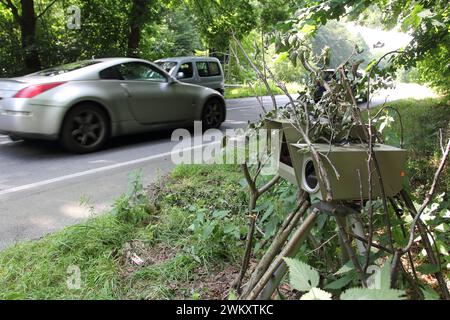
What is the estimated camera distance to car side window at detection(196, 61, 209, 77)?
34.0 feet

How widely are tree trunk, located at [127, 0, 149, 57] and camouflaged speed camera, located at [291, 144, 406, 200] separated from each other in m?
12.9

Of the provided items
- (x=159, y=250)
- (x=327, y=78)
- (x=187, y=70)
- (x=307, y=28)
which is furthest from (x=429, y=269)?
(x=187, y=70)

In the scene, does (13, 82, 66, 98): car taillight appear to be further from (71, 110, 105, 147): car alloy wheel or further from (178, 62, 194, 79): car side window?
(178, 62, 194, 79): car side window

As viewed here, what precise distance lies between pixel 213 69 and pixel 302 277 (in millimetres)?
9882

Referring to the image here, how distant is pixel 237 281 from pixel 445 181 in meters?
2.70

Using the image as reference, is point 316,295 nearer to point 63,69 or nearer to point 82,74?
point 82,74

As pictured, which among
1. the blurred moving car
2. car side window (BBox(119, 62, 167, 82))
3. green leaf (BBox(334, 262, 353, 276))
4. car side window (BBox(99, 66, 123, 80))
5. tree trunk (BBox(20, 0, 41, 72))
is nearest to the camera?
green leaf (BBox(334, 262, 353, 276))

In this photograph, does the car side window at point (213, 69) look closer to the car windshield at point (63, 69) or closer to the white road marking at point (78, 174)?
the car windshield at point (63, 69)

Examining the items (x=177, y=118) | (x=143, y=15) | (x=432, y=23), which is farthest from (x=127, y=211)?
(x=143, y=15)

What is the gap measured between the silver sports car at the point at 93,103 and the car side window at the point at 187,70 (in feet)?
9.10

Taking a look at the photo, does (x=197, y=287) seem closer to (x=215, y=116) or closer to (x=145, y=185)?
(x=145, y=185)

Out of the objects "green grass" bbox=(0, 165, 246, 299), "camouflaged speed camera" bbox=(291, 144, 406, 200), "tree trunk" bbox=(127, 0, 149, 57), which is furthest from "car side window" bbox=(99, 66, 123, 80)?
"tree trunk" bbox=(127, 0, 149, 57)

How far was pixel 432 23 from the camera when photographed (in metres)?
2.92

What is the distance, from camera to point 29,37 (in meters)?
12.0
